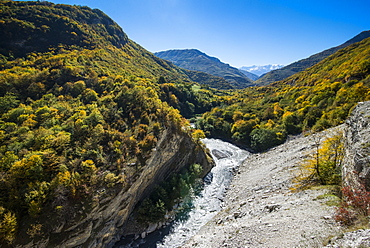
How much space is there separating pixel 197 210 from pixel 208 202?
2537mm

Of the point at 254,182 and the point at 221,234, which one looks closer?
the point at 221,234

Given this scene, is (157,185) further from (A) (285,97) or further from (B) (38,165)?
(A) (285,97)

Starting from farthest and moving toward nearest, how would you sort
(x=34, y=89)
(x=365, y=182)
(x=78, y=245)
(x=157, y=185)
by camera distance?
1. (x=34, y=89)
2. (x=157, y=185)
3. (x=78, y=245)
4. (x=365, y=182)

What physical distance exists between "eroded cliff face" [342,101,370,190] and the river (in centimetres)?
1660

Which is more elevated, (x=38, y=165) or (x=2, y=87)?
(x=2, y=87)

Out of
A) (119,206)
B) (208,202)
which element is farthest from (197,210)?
(119,206)

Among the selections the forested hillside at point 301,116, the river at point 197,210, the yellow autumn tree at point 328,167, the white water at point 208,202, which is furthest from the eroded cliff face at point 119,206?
the forested hillside at point 301,116

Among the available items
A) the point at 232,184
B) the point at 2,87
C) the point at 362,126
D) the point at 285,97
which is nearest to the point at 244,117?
the point at 285,97

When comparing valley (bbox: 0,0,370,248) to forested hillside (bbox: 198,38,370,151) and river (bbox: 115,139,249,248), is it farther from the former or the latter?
forested hillside (bbox: 198,38,370,151)

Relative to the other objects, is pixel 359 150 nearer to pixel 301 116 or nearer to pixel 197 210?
pixel 197 210

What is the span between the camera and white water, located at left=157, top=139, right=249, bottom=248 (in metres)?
19.2

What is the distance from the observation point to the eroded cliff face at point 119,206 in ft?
46.3

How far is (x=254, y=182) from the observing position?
25.4 meters

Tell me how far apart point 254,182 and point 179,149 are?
44.8ft
